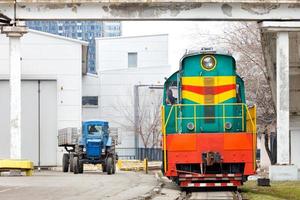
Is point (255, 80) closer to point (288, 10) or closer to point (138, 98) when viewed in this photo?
point (288, 10)

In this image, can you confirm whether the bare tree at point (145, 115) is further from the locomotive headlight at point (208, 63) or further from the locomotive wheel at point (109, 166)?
the locomotive headlight at point (208, 63)

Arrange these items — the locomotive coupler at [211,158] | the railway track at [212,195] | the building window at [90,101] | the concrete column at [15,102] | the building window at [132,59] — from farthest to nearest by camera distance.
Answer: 1. the building window at [132,59]
2. the building window at [90,101]
3. the concrete column at [15,102]
4. the locomotive coupler at [211,158]
5. the railway track at [212,195]

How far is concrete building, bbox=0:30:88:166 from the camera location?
46875 millimetres

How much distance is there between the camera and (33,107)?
47.1 m

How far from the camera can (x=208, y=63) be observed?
2253cm

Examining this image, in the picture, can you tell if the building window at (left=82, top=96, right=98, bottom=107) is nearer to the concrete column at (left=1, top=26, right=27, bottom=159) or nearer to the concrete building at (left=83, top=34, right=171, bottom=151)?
the concrete building at (left=83, top=34, right=171, bottom=151)

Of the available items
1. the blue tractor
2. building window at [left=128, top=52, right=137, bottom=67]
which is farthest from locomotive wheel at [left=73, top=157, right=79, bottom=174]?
building window at [left=128, top=52, right=137, bottom=67]

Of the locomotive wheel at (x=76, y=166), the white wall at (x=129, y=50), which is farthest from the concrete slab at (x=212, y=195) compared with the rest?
the white wall at (x=129, y=50)

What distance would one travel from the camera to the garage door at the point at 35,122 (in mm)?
46812

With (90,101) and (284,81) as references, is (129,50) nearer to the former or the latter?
(90,101)

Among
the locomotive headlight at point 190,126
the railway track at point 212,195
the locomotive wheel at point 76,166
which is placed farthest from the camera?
the locomotive wheel at point 76,166

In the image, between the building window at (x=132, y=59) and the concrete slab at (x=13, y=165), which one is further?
the building window at (x=132, y=59)

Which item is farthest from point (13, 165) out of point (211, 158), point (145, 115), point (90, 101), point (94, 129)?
point (145, 115)

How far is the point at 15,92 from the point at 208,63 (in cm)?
1344
